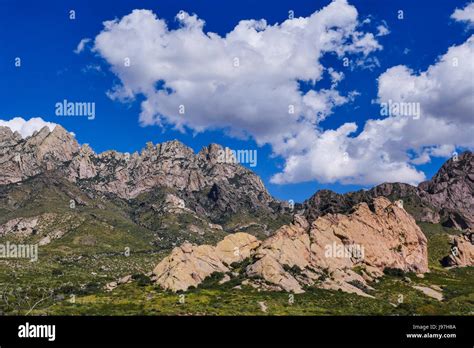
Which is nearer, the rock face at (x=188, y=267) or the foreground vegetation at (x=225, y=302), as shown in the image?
the foreground vegetation at (x=225, y=302)

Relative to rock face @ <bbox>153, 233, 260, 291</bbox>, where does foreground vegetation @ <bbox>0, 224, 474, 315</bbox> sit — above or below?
below

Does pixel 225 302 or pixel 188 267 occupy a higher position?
pixel 188 267

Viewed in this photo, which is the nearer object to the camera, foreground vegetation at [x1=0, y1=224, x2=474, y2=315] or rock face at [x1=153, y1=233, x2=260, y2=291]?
foreground vegetation at [x1=0, y1=224, x2=474, y2=315]

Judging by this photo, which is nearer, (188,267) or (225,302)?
(225,302)

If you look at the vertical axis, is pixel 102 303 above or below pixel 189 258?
below

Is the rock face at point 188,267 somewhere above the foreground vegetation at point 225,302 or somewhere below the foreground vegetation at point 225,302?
above
